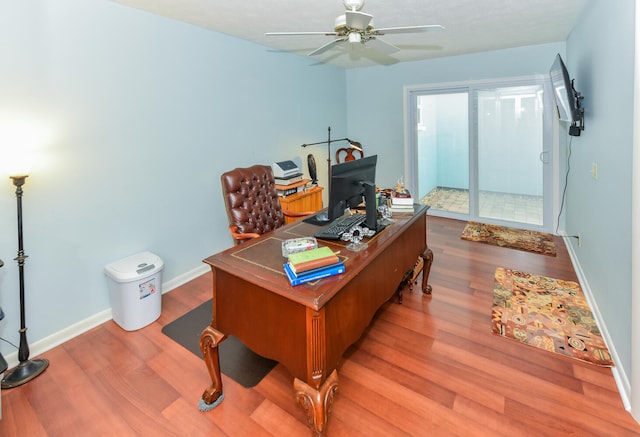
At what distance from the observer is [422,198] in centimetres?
568

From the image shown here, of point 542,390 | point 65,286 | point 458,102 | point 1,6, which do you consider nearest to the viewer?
point 542,390

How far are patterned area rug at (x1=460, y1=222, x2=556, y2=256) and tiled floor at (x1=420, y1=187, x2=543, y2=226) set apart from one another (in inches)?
10.3

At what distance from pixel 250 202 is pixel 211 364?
136 cm

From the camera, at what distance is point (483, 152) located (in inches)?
194

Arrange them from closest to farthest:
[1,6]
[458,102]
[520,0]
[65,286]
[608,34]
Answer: [1,6] < [608,34] < [65,286] < [520,0] < [458,102]

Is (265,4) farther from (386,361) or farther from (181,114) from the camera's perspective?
(386,361)

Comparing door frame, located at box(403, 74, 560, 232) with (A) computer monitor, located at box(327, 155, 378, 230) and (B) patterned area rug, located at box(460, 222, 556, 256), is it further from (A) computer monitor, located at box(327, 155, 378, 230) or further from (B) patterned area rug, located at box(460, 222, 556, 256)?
(A) computer monitor, located at box(327, 155, 378, 230)

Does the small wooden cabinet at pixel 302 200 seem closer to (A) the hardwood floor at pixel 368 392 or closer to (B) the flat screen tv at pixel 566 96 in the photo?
(A) the hardwood floor at pixel 368 392

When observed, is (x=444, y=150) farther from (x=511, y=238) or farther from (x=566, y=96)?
(x=566, y=96)

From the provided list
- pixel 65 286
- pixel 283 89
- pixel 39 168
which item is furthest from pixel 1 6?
pixel 283 89

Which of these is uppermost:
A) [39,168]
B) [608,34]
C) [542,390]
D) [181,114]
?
[608,34]

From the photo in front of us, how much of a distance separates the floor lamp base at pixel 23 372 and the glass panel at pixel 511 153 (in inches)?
210

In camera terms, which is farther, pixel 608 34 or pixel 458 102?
pixel 458 102

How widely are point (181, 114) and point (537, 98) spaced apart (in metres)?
4.41
